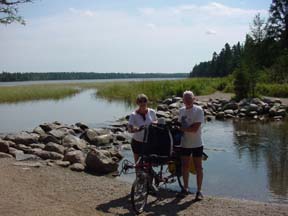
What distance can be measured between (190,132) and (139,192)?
1697mm

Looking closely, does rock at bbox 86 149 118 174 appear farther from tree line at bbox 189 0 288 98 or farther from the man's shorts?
tree line at bbox 189 0 288 98

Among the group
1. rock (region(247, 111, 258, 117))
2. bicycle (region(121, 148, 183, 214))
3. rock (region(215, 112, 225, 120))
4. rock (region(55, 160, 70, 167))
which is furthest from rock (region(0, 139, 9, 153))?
rock (region(247, 111, 258, 117))

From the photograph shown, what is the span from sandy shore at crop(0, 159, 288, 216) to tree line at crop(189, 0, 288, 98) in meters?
28.9

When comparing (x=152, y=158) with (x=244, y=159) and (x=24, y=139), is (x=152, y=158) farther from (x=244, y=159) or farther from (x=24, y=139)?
(x=24, y=139)

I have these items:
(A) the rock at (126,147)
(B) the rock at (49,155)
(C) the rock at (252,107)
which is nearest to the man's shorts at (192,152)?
(B) the rock at (49,155)

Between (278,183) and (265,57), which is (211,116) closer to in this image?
(278,183)

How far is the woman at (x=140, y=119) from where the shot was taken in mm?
9539

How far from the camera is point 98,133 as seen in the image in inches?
843

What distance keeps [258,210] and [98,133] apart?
1308cm

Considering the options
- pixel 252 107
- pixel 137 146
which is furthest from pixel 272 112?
pixel 137 146

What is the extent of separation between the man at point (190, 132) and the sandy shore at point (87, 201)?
2.24 ft

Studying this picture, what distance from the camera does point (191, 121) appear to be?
30.9 ft

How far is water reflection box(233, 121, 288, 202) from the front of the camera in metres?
13.1

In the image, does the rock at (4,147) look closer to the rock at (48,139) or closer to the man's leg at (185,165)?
the rock at (48,139)
